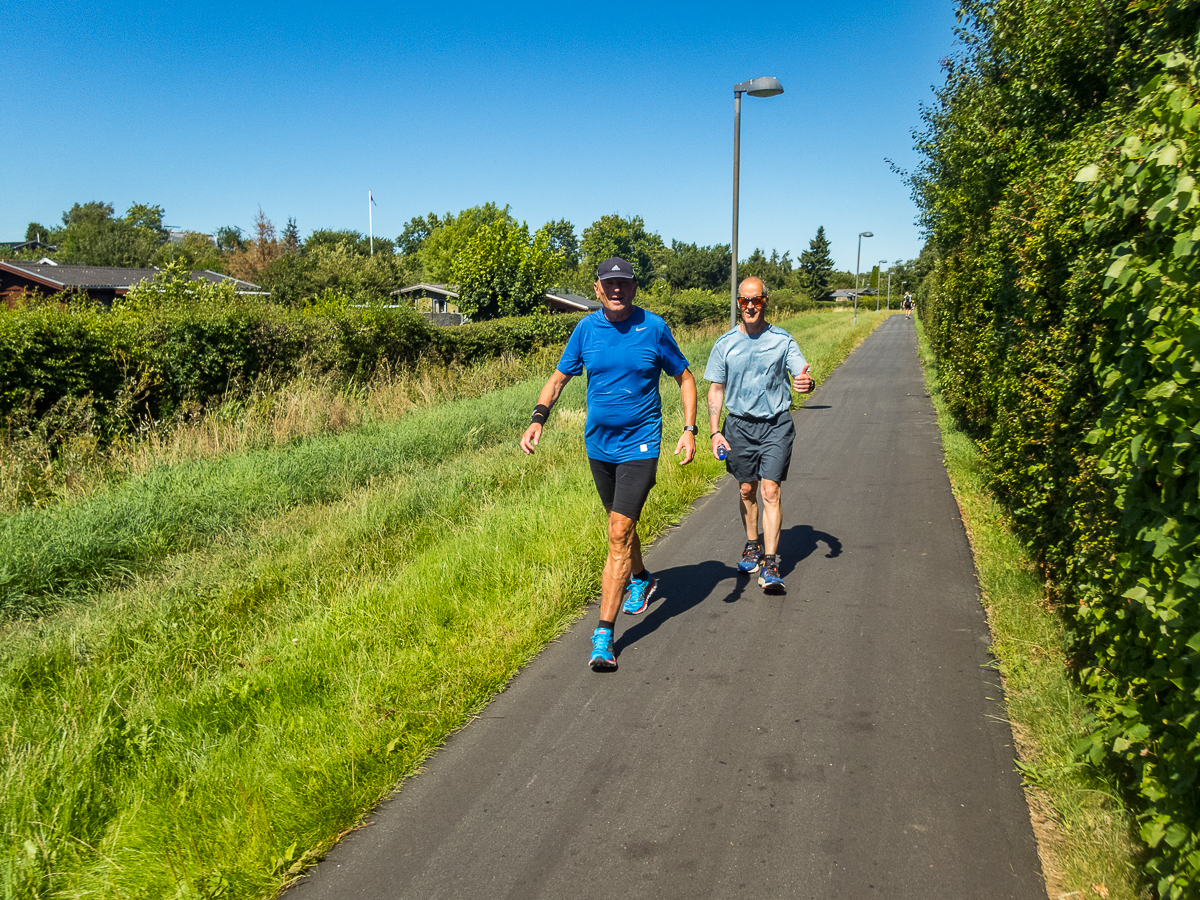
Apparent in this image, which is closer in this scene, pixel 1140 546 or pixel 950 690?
pixel 1140 546

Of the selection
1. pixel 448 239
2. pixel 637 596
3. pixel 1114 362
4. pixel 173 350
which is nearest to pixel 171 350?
pixel 173 350

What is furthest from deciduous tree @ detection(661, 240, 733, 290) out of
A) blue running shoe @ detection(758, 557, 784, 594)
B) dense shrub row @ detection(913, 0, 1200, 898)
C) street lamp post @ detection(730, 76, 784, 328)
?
blue running shoe @ detection(758, 557, 784, 594)

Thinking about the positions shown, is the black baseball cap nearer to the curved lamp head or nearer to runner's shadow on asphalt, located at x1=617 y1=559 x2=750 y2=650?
runner's shadow on asphalt, located at x1=617 y1=559 x2=750 y2=650

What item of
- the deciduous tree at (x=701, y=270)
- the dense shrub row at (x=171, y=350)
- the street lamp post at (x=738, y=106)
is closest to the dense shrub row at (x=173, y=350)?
the dense shrub row at (x=171, y=350)

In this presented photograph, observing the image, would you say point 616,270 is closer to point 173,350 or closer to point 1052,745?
point 1052,745

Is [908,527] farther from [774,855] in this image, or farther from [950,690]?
[774,855]

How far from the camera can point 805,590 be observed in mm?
5426

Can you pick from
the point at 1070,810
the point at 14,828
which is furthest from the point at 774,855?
the point at 14,828

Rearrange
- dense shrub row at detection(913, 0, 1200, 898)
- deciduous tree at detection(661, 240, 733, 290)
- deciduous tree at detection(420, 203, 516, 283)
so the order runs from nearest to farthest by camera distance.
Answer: dense shrub row at detection(913, 0, 1200, 898) < deciduous tree at detection(420, 203, 516, 283) < deciduous tree at detection(661, 240, 733, 290)

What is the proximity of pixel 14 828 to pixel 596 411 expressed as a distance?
10.5ft

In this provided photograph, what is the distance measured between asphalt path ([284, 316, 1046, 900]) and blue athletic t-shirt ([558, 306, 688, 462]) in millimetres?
1184

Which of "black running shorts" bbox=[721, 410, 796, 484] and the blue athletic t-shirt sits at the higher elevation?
the blue athletic t-shirt

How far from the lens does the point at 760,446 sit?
5.56 metres

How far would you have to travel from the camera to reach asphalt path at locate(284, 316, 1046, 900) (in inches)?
108
